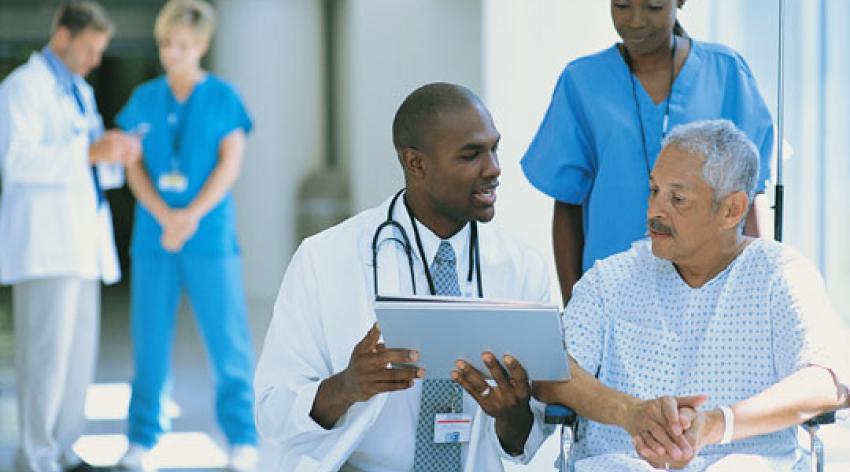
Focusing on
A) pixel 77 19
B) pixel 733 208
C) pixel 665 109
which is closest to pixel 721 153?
pixel 733 208

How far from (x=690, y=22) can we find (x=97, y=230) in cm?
201

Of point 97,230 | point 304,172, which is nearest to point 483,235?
point 97,230

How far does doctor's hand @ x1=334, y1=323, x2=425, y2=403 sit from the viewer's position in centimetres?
195

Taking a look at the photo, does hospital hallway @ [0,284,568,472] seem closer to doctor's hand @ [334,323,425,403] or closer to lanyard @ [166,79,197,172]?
lanyard @ [166,79,197,172]

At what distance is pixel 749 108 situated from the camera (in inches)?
104

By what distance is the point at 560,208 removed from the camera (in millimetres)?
2760

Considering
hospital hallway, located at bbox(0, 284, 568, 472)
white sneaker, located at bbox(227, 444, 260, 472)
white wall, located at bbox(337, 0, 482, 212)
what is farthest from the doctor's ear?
white sneaker, located at bbox(227, 444, 260, 472)

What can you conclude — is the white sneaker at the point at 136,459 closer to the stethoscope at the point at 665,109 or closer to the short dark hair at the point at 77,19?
the short dark hair at the point at 77,19

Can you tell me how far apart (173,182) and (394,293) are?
278cm

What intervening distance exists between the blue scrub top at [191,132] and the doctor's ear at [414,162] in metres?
2.58

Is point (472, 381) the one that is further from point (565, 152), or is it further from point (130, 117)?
point (130, 117)

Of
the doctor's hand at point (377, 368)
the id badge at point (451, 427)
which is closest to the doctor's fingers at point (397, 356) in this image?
the doctor's hand at point (377, 368)

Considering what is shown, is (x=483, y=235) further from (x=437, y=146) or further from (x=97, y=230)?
(x=97, y=230)

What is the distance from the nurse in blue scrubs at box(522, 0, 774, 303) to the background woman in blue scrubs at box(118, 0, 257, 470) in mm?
2192
